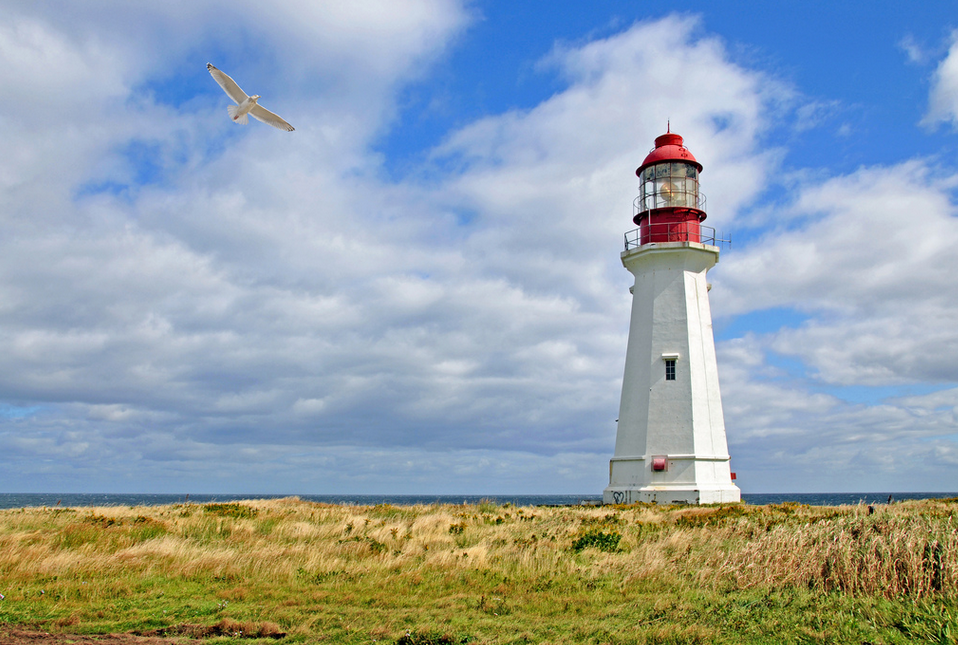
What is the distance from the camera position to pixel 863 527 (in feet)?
33.8

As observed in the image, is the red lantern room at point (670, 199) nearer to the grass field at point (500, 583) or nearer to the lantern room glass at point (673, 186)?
the lantern room glass at point (673, 186)

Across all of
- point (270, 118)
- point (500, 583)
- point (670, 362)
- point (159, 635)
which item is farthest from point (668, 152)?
point (159, 635)

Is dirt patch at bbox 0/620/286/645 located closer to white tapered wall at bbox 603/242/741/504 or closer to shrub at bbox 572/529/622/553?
shrub at bbox 572/529/622/553

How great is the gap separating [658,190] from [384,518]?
14.4 m

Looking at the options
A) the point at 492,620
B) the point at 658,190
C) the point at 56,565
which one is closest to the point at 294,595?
the point at 492,620

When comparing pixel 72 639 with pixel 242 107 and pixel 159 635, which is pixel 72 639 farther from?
pixel 242 107

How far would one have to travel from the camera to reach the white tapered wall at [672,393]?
73.5 ft

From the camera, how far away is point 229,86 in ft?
45.9

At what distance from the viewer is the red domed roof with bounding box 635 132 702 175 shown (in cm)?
2486

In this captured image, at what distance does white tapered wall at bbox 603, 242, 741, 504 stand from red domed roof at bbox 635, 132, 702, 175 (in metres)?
3.27

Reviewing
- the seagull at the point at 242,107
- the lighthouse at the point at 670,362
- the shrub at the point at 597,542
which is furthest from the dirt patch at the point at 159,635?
the lighthouse at the point at 670,362

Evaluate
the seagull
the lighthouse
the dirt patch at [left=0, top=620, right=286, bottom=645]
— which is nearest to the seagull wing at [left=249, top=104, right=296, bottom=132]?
the seagull

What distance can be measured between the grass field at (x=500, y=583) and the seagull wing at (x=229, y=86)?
338 inches

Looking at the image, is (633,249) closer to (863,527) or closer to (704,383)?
(704,383)
